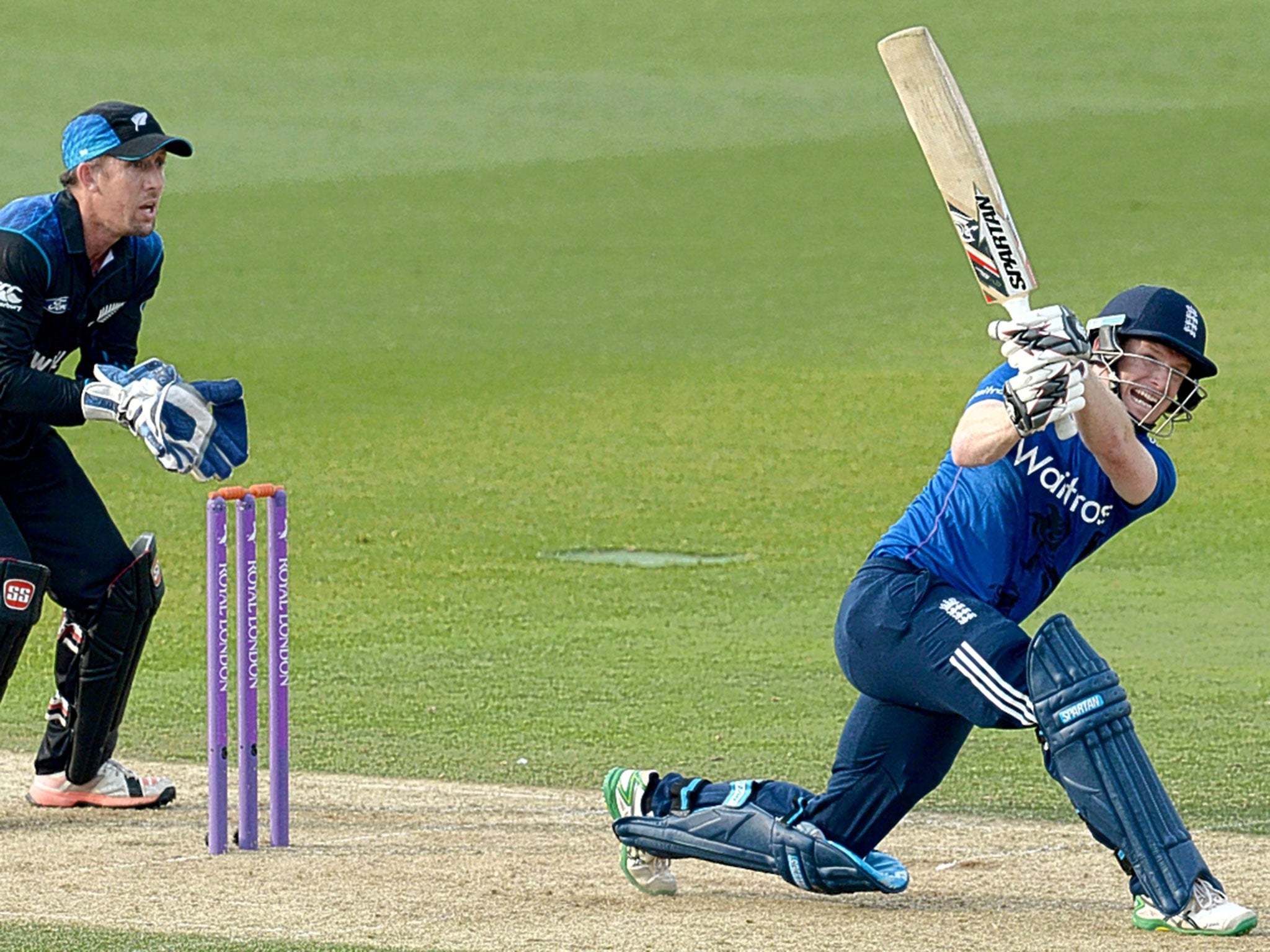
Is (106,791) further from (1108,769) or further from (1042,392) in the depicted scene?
(1042,392)

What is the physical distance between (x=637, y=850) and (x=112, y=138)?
2208 millimetres

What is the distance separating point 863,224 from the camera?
68.4 ft

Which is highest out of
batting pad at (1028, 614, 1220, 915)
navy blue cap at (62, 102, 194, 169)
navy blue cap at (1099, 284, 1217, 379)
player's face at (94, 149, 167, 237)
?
navy blue cap at (62, 102, 194, 169)

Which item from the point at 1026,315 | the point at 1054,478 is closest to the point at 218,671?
the point at 1054,478

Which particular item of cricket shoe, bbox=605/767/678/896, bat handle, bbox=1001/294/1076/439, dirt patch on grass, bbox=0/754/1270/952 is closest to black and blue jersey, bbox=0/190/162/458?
dirt patch on grass, bbox=0/754/1270/952

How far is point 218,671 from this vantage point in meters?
5.23

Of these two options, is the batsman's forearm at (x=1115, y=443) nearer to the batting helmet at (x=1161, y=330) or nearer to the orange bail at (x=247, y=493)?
the batting helmet at (x=1161, y=330)

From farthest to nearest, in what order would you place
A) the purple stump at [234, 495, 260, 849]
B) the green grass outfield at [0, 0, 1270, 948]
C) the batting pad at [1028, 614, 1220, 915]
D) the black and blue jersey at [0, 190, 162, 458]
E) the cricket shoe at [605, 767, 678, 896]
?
the green grass outfield at [0, 0, 1270, 948], the black and blue jersey at [0, 190, 162, 458], the purple stump at [234, 495, 260, 849], the cricket shoe at [605, 767, 678, 896], the batting pad at [1028, 614, 1220, 915]

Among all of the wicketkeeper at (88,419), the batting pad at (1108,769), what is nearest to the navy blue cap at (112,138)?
the wicketkeeper at (88,419)

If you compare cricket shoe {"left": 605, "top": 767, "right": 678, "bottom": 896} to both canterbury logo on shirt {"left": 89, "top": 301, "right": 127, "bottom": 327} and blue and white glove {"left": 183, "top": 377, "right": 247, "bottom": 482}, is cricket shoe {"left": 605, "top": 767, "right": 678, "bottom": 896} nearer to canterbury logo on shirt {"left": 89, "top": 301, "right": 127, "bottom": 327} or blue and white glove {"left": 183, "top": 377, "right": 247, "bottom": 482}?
blue and white glove {"left": 183, "top": 377, "right": 247, "bottom": 482}

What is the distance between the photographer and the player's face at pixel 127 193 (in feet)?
18.2

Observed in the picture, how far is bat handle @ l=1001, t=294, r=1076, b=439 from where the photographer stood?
4.32m

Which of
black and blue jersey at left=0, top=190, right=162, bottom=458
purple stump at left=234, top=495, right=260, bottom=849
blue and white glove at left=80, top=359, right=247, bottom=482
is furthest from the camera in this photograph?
black and blue jersey at left=0, top=190, right=162, bottom=458

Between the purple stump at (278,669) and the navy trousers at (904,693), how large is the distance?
1182 millimetres
